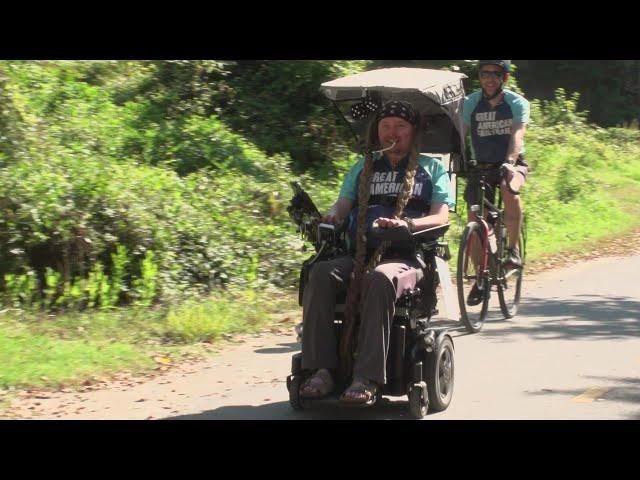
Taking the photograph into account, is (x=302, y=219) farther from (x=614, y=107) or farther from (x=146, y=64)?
(x=614, y=107)

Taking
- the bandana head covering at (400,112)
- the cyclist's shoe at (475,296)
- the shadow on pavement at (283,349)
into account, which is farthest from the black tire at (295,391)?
the cyclist's shoe at (475,296)

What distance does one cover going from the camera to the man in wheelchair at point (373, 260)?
6.21 m

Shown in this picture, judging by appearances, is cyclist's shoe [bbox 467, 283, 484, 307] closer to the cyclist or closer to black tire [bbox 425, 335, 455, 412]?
the cyclist

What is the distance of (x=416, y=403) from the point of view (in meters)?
6.33

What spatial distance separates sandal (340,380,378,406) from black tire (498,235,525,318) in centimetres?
405

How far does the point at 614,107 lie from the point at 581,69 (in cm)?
144

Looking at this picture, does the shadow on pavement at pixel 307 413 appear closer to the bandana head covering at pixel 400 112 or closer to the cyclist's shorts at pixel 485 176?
the bandana head covering at pixel 400 112

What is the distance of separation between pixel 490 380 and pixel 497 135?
10.8ft

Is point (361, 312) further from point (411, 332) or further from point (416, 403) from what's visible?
point (416, 403)

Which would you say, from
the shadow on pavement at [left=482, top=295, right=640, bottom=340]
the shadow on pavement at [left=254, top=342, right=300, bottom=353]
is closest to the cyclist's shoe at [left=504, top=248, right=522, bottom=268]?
the shadow on pavement at [left=482, top=295, right=640, bottom=340]

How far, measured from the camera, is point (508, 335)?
30.5ft

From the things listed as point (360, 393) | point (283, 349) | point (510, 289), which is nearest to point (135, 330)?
point (283, 349)

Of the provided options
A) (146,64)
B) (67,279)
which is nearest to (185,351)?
(67,279)

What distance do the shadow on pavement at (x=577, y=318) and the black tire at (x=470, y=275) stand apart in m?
0.20
